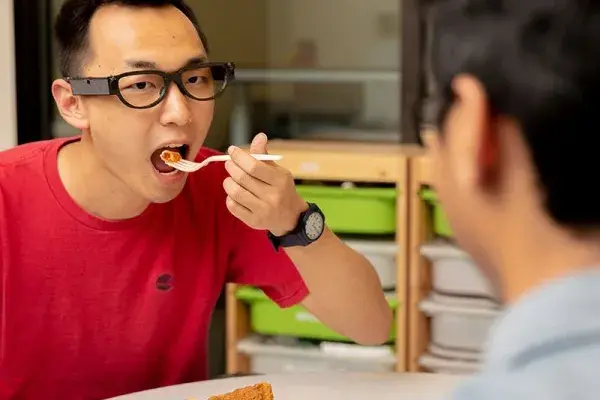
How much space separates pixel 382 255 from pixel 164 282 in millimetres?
1072

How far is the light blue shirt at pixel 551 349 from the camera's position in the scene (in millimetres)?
563

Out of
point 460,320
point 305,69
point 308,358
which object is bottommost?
point 308,358

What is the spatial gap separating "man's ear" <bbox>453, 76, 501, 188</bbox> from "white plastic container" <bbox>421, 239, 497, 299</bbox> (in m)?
1.77

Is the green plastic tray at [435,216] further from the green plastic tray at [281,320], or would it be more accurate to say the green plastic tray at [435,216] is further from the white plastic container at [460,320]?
the green plastic tray at [281,320]

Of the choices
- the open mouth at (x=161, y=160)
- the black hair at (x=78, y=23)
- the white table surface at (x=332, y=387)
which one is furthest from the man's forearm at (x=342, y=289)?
the black hair at (x=78, y=23)

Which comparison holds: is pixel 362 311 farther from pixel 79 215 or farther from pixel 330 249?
pixel 79 215

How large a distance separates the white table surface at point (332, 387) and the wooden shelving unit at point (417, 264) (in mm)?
987

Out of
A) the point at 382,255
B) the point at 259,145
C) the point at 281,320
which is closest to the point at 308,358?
the point at 281,320

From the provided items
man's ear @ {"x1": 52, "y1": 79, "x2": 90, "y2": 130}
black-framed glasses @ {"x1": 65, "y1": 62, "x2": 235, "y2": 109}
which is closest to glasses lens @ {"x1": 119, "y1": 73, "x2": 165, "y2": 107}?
black-framed glasses @ {"x1": 65, "y1": 62, "x2": 235, "y2": 109}

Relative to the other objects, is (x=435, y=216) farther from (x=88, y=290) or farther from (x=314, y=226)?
(x=88, y=290)

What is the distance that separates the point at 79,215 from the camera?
146cm

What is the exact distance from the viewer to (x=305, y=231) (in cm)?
139

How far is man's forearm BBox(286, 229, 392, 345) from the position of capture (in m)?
1.47

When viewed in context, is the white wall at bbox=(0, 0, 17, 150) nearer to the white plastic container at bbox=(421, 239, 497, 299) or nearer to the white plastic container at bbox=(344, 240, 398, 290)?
the white plastic container at bbox=(344, 240, 398, 290)
